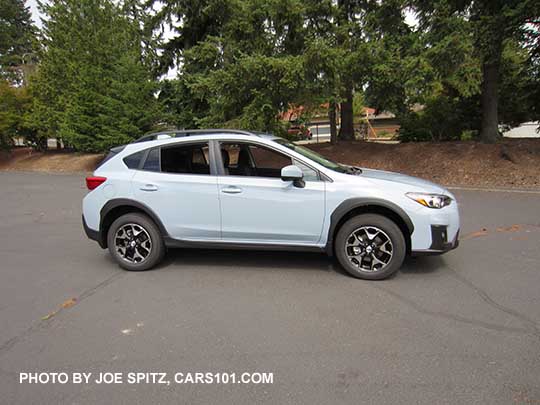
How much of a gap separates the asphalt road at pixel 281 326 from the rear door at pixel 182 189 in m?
0.58

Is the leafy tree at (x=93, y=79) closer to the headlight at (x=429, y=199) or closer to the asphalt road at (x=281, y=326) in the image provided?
the asphalt road at (x=281, y=326)

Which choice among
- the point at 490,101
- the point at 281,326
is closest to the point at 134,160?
the point at 281,326

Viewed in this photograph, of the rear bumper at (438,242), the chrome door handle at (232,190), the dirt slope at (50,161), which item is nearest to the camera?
the rear bumper at (438,242)

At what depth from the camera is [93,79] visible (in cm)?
1600

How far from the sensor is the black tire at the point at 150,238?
4262 mm

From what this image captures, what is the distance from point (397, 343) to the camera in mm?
2758

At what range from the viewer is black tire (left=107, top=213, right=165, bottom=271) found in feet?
14.0

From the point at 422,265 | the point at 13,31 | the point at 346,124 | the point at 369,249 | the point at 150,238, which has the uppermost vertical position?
the point at 13,31

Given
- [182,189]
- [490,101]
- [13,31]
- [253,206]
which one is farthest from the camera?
[13,31]

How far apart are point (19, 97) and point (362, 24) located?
18.8 metres

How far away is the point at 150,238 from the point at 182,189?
748 millimetres

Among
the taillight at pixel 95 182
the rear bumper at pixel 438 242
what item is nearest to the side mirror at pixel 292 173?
the rear bumper at pixel 438 242

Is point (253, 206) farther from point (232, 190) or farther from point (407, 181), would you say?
point (407, 181)

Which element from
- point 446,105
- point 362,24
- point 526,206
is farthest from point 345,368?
point 446,105
